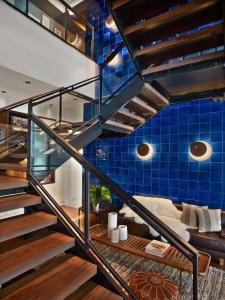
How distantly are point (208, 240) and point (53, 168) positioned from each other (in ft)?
9.77

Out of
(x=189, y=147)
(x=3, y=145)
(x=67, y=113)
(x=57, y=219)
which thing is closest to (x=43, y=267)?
(x=57, y=219)

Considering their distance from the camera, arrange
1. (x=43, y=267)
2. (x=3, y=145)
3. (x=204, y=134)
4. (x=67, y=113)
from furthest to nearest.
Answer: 1. (x=67, y=113)
2. (x=204, y=134)
3. (x=3, y=145)
4. (x=43, y=267)

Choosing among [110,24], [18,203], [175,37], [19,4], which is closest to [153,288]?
[18,203]

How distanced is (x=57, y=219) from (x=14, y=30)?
3.78 meters

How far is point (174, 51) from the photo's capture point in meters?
2.20

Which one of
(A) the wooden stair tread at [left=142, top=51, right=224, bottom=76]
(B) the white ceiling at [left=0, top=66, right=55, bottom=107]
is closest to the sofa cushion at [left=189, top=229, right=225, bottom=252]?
(A) the wooden stair tread at [left=142, top=51, right=224, bottom=76]

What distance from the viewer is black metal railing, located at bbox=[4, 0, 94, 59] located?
4.11 m

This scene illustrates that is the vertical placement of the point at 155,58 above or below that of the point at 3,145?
above

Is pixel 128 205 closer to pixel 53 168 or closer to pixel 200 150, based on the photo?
pixel 53 168

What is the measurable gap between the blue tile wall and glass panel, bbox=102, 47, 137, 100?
5.99ft

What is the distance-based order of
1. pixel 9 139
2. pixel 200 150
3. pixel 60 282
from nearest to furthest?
pixel 60 282 → pixel 9 139 → pixel 200 150

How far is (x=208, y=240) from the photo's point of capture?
341cm

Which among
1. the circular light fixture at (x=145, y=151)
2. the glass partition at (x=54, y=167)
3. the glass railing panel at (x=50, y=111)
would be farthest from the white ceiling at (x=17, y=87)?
the circular light fixture at (x=145, y=151)

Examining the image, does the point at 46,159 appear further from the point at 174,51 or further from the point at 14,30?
the point at 14,30
